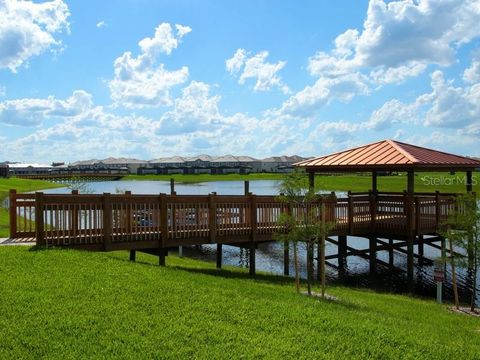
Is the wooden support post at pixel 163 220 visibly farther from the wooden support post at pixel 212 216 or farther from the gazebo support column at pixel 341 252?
the gazebo support column at pixel 341 252

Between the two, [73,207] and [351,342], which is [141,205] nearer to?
[73,207]

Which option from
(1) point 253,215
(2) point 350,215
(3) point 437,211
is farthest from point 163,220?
(3) point 437,211

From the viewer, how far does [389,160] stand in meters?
19.0

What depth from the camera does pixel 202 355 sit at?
6641 mm

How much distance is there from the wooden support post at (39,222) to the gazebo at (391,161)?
9.57 meters

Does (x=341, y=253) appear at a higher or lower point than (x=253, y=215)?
lower

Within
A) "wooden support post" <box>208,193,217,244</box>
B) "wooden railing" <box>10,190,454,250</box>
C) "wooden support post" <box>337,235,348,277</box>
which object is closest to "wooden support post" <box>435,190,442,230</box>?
"wooden railing" <box>10,190,454,250</box>

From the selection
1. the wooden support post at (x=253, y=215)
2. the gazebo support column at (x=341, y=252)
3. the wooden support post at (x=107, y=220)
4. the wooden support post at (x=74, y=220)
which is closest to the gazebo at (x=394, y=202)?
the gazebo support column at (x=341, y=252)

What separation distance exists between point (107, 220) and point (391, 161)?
1098 cm

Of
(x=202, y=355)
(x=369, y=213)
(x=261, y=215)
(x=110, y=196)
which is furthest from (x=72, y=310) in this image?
(x=369, y=213)

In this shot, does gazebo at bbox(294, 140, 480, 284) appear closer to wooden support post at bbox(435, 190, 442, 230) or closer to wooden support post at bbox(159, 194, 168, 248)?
wooden support post at bbox(435, 190, 442, 230)

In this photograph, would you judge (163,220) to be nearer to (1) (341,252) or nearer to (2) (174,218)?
(2) (174,218)

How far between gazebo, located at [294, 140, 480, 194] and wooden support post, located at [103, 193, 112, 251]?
26.2 feet

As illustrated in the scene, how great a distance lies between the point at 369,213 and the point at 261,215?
18.5 feet
